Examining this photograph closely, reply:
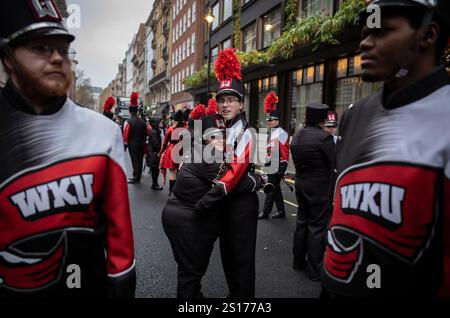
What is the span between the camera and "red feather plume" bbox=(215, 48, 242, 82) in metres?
3.68

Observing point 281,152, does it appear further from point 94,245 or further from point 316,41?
point 316,41

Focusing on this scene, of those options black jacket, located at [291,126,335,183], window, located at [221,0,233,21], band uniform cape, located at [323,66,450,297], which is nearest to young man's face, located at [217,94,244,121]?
black jacket, located at [291,126,335,183]

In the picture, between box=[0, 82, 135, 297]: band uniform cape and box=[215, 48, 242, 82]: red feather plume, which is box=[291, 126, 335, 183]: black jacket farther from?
box=[0, 82, 135, 297]: band uniform cape

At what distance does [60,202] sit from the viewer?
1.58 m

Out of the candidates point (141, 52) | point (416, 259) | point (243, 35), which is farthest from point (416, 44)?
point (141, 52)

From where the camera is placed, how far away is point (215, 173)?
123 inches

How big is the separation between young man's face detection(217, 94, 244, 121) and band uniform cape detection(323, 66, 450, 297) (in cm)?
191

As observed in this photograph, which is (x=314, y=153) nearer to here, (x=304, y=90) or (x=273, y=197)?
(x=273, y=197)

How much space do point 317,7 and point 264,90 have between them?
649 cm

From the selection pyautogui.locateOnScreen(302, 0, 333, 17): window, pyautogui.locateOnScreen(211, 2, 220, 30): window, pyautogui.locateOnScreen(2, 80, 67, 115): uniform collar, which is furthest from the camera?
pyautogui.locateOnScreen(211, 2, 220, 30): window

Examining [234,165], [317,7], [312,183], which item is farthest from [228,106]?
[317,7]

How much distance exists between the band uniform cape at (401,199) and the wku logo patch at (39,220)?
1.26 m

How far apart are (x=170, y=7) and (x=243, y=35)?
32.4m

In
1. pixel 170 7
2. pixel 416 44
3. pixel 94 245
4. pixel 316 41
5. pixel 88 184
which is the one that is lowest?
pixel 94 245
